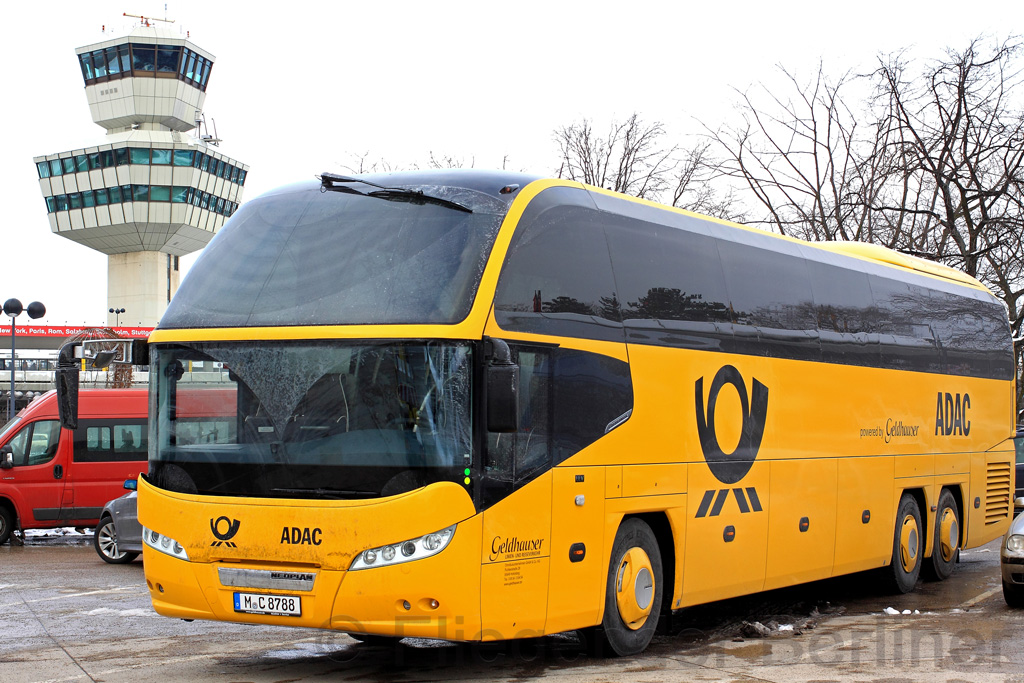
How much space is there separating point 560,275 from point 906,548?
24.7 ft

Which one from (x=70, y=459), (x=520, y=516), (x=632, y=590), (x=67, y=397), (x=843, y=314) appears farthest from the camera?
(x=70, y=459)

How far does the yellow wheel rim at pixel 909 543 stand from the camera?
1339cm

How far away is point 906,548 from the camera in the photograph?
44.1ft

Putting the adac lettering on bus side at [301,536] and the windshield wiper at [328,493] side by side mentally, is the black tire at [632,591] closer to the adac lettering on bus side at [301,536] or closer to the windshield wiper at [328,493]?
the windshield wiper at [328,493]

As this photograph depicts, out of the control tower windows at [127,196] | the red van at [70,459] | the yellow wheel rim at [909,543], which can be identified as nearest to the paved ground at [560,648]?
the yellow wheel rim at [909,543]

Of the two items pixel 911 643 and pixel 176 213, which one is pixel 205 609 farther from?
pixel 176 213

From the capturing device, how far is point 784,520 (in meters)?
10.9

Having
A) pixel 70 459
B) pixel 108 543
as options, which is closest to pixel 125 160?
pixel 70 459

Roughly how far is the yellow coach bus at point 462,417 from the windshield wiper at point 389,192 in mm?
16

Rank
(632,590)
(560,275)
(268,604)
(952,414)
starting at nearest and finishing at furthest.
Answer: (268,604), (560,275), (632,590), (952,414)

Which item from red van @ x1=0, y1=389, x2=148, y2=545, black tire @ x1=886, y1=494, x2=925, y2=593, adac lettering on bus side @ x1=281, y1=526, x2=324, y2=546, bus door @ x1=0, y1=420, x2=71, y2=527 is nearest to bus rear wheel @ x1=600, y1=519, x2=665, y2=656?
adac lettering on bus side @ x1=281, y1=526, x2=324, y2=546

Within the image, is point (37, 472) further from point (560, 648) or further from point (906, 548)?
point (906, 548)

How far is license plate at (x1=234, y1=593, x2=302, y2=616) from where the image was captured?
23.9ft

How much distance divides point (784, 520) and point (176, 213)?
226 feet
